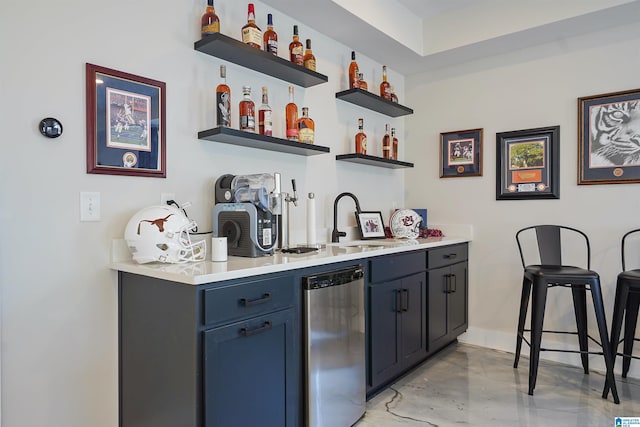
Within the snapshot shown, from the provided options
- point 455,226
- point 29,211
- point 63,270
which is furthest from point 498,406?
point 29,211

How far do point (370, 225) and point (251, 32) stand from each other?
175cm

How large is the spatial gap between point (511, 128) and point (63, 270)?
3.30m

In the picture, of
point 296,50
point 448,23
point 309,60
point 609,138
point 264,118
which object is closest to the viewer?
point 264,118

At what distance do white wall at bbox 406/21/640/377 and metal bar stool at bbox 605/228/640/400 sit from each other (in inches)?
5.3

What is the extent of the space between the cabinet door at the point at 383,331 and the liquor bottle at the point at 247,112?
115 cm

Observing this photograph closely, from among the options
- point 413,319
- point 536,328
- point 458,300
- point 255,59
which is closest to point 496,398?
point 536,328

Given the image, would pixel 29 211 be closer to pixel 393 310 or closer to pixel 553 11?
pixel 393 310

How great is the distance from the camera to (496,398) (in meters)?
2.50

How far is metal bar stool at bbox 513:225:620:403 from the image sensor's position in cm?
249

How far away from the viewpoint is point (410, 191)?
3.98 meters

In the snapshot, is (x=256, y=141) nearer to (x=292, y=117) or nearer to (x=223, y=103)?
(x=223, y=103)

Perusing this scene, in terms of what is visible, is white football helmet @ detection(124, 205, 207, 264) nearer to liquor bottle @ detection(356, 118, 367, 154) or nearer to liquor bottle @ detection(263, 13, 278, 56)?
liquor bottle @ detection(263, 13, 278, 56)

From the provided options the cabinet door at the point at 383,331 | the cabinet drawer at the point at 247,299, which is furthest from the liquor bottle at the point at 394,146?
the cabinet drawer at the point at 247,299

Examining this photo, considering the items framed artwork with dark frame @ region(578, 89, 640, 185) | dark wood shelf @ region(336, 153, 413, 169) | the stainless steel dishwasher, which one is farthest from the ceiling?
the stainless steel dishwasher
